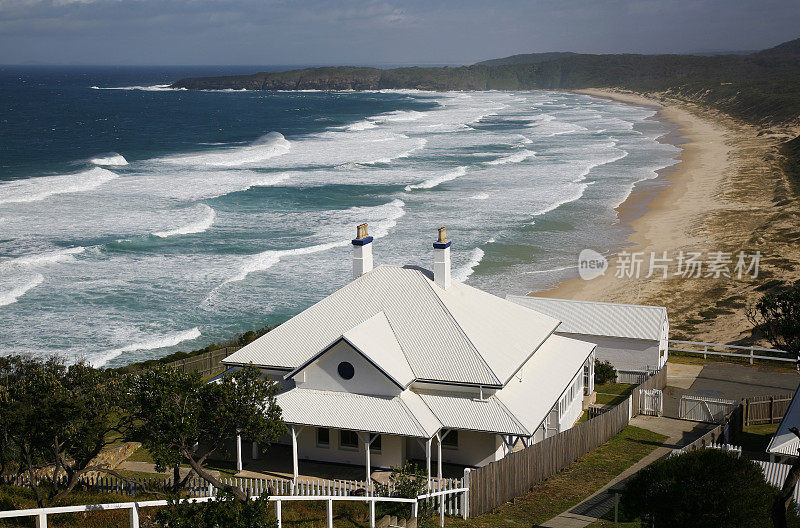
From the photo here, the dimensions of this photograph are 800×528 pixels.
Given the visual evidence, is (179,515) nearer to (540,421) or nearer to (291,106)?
(540,421)

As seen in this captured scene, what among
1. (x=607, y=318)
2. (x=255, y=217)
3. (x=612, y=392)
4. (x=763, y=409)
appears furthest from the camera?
(x=255, y=217)

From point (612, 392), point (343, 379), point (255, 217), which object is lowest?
point (612, 392)

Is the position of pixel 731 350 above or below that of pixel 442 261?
below

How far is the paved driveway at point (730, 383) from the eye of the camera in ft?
94.7

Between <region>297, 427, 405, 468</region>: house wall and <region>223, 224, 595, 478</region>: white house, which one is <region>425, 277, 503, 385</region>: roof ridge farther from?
<region>297, 427, 405, 468</region>: house wall

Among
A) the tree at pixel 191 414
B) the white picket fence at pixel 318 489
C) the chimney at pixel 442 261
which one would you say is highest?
the chimney at pixel 442 261

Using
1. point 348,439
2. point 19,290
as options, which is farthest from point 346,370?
point 19,290

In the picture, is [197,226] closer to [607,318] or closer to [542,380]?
[607,318]

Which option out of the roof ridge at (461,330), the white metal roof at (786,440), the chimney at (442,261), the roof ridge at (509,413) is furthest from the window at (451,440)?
the white metal roof at (786,440)

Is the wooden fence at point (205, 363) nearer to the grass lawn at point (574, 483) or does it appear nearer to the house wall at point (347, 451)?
the house wall at point (347, 451)

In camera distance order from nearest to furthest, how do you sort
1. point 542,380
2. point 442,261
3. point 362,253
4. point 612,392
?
point 542,380 < point 442,261 < point 362,253 < point 612,392

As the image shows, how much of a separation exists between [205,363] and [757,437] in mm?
18206

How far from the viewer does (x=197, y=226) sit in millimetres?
Answer: 59000

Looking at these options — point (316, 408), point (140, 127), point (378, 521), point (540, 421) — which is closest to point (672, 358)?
point (540, 421)
